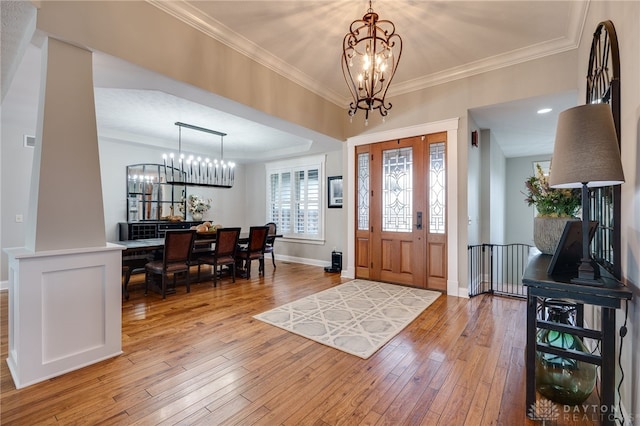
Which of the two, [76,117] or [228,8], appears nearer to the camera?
[76,117]

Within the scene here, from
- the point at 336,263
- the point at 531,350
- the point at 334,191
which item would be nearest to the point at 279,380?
the point at 531,350

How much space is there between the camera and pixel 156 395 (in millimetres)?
1913

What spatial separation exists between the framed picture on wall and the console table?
16.4ft

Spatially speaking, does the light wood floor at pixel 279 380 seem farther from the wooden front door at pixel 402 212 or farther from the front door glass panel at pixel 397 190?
the front door glass panel at pixel 397 190

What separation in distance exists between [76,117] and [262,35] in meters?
2.05

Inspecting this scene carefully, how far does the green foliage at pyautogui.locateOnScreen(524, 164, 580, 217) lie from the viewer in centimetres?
209

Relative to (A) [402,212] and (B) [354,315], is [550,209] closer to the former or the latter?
(B) [354,315]

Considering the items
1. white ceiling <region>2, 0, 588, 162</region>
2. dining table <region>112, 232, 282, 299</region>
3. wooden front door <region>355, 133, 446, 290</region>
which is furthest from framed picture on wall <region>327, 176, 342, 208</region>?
dining table <region>112, 232, 282, 299</region>

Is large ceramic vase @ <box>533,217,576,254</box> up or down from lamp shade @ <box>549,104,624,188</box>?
down

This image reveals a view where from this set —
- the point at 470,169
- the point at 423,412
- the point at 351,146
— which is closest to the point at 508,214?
the point at 470,169

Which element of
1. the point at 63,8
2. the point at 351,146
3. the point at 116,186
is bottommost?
the point at 116,186

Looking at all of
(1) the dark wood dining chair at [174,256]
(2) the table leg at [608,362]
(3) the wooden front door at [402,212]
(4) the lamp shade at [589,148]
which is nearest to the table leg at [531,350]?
(2) the table leg at [608,362]

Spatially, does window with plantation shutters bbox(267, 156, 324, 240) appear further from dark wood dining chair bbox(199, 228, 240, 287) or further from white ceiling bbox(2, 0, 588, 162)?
dark wood dining chair bbox(199, 228, 240, 287)

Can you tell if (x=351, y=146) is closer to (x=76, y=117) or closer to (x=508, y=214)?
(x=76, y=117)
